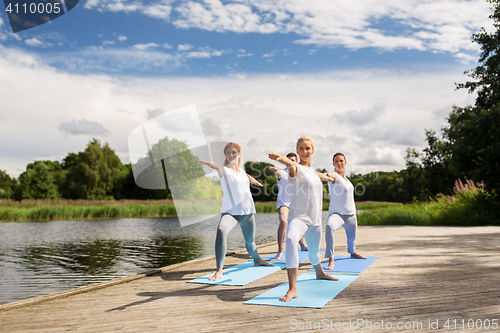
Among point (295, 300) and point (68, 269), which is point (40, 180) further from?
point (295, 300)

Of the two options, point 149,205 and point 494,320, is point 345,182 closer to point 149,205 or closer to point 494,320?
point 494,320

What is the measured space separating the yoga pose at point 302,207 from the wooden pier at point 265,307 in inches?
17.4

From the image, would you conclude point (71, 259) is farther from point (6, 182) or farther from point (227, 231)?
point (6, 182)

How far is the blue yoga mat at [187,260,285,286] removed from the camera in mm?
4672

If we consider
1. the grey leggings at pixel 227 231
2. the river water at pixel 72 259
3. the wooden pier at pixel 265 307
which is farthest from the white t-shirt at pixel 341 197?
the river water at pixel 72 259

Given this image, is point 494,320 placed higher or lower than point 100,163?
lower

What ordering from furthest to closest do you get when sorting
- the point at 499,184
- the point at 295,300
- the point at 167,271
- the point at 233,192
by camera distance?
the point at 499,184, the point at 167,271, the point at 233,192, the point at 295,300

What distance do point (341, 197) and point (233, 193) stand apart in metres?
1.82

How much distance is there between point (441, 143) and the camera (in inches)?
1447

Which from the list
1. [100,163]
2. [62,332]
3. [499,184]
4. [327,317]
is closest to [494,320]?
[327,317]

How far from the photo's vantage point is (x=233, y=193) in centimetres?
502

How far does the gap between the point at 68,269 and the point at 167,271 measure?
4.17m

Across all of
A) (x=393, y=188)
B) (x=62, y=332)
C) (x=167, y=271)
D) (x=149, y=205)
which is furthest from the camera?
(x=393, y=188)

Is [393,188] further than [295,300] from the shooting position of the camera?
Yes
